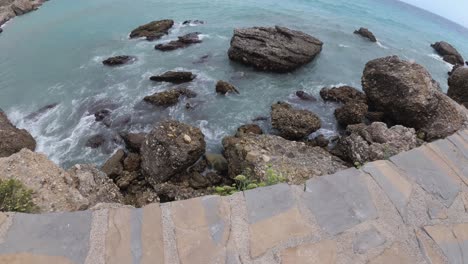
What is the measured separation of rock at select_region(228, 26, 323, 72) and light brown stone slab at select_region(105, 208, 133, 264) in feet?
67.9

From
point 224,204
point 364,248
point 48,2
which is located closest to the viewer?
point 364,248

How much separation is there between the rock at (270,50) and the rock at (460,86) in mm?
9088

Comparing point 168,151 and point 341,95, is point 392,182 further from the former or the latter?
point 341,95

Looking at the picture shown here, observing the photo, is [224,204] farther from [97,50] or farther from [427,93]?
[97,50]

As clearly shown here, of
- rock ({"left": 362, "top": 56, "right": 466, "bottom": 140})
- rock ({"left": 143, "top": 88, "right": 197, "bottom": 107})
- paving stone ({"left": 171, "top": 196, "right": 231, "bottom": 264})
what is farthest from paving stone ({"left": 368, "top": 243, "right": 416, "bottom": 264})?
rock ({"left": 143, "top": 88, "right": 197, "bottom": 107})

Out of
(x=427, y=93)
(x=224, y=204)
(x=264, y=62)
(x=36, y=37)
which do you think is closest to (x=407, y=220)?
(x=224, y=204)

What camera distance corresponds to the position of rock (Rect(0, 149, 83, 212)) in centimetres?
794

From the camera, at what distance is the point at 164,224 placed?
2.33 meters

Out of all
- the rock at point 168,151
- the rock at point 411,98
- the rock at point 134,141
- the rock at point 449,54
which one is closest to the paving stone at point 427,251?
the rock at point 168,151

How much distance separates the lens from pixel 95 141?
15508mm

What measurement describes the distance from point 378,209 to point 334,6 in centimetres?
5113

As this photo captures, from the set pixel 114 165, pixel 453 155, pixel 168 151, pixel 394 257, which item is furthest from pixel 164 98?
pixel 394 257

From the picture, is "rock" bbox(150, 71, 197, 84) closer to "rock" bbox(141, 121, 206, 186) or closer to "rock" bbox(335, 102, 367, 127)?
"rock" bbox(141, 121, 206, 186)

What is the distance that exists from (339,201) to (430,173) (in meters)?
0.95
